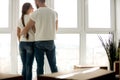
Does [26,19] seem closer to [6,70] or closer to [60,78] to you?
[6,70]

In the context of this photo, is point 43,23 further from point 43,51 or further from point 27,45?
point 27,45

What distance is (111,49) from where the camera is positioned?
16.1 feet

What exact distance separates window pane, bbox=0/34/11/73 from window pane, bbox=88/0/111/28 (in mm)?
1814

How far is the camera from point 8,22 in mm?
4688

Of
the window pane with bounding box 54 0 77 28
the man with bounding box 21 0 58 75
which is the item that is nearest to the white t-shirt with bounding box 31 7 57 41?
the man with bounding box 21 0 58 75

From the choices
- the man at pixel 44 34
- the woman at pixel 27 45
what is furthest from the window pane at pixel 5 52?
the man at pixel 44 34

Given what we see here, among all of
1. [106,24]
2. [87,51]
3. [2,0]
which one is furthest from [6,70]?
[106,24]

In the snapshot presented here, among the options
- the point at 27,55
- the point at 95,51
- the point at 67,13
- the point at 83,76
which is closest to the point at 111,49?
the point at 95,51

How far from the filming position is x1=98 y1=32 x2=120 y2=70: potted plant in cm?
482

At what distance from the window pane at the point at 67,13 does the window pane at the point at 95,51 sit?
50cm

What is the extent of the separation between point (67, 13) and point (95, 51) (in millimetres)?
1065

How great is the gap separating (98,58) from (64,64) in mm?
794

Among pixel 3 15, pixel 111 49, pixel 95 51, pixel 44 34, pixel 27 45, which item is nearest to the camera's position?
pixel 44 34

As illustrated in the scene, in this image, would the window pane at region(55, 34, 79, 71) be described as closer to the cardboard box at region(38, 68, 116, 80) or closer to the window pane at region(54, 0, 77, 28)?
the window pane at region(54, 0, 77, 28)
